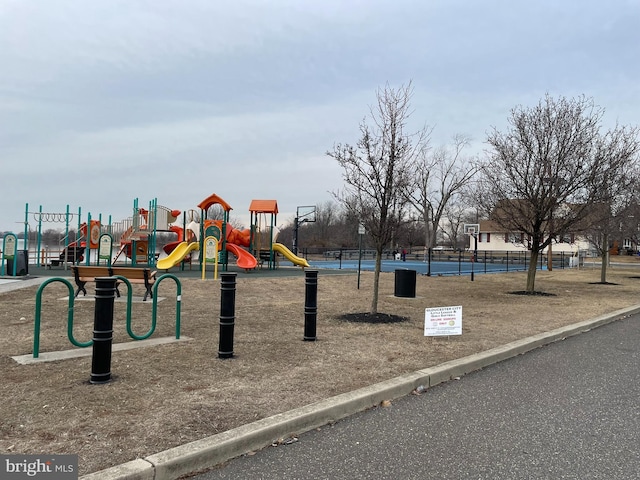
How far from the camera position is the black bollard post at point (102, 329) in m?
4.86

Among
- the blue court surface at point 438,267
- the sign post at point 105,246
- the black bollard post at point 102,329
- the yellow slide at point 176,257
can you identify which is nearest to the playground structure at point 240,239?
the yellow slide at point 176,257

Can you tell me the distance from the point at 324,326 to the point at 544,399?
4316 mm

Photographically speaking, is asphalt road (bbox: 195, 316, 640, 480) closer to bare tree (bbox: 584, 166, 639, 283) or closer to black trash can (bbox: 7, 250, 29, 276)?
bare tree (bbox: 584, 166, 639, 283)

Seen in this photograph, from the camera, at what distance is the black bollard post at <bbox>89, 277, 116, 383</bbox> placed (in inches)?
191

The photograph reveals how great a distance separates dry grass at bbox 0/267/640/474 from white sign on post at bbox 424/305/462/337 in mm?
162

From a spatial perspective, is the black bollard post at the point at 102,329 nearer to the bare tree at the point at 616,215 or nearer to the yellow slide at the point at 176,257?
the bare tree at the point at 616,215

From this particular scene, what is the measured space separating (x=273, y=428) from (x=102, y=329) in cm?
213

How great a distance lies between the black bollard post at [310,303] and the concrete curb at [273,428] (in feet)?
6.84

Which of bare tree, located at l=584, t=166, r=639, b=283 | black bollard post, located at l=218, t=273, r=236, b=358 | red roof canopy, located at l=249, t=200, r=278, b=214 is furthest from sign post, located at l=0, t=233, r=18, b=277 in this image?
bare tree, located at l=584, t=166, r=639, b=283

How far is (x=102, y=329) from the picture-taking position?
4.87 meters

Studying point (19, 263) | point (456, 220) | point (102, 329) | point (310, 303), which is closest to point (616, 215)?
point (310, 303)

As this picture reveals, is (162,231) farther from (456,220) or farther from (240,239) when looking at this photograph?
(456,220)

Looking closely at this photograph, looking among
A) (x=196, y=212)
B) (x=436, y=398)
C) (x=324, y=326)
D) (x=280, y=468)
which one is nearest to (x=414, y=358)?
(x=436, y=398)

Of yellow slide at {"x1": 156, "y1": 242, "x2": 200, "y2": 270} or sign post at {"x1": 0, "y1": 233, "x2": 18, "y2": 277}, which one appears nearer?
sign post at {"x1": 0, "y1": 233, "x2": 18, "y2": 277}
